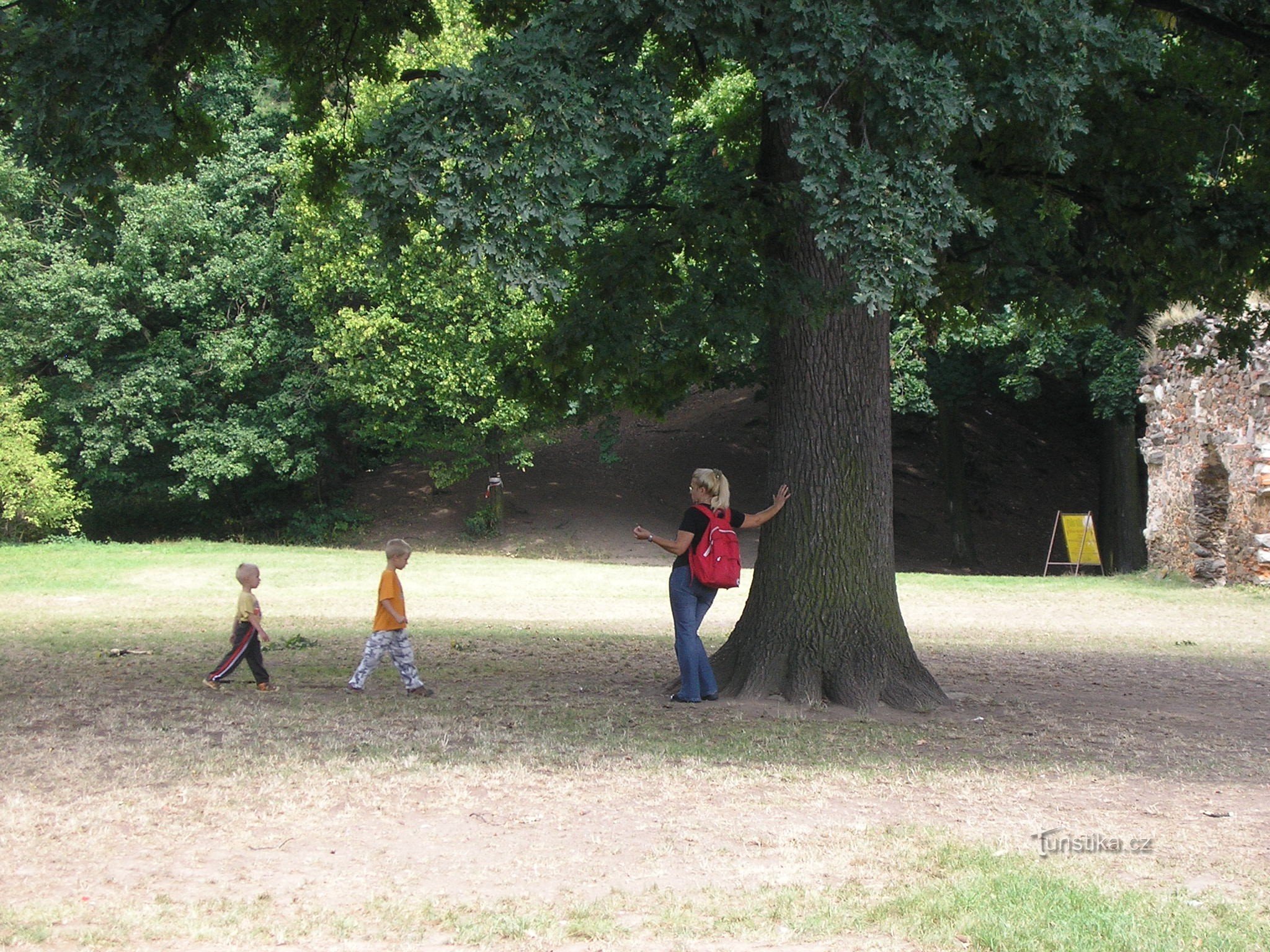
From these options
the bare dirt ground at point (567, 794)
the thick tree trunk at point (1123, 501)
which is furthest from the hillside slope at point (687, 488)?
the bare dirt ground at point (567, 794)

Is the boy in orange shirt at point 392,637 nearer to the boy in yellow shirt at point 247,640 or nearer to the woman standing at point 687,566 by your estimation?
the boy in yellow shirt at point 247,640

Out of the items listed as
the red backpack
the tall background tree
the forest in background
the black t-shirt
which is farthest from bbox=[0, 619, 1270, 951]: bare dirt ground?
the forest in background

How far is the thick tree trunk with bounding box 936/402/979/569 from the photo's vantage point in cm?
2761

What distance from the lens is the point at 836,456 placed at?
803cm

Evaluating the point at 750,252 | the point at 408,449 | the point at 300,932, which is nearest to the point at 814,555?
the point at 750,252

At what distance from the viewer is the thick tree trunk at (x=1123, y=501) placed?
23.5 metres

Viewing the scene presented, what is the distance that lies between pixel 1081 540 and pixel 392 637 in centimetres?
1852

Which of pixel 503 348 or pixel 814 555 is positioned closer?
pixel 814 555

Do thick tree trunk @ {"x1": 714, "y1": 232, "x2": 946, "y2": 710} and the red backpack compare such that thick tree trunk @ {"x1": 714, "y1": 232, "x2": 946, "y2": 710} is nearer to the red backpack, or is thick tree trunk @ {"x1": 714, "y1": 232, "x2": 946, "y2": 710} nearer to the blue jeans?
the blue jeans

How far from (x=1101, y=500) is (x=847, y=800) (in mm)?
21542

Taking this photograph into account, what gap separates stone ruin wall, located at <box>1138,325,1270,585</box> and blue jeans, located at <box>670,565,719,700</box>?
443 inches

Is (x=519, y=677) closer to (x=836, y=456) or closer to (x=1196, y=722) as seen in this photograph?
(x=836, y=456)

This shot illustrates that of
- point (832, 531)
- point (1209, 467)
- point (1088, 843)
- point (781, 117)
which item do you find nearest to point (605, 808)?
point (1088, 843)

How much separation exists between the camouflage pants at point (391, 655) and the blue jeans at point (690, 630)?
6.12 feet
